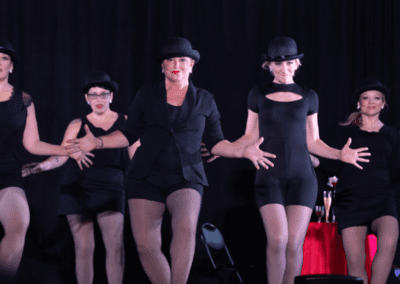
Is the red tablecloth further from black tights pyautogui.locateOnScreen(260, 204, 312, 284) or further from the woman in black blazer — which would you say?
the woman in black blazer

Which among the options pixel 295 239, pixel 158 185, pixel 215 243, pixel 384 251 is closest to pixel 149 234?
pixel 158 185

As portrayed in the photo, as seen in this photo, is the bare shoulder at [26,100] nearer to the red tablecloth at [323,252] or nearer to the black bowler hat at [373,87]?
the red tablecloth at [323,252]

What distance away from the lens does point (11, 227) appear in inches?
131

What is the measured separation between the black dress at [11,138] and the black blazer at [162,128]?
100 centimetres

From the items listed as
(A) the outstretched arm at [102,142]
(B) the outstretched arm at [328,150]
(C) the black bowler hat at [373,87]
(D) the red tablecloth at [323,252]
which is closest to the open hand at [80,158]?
(A) the outstretched arm at [102,142]

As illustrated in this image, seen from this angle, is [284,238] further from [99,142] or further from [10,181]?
[10,181]

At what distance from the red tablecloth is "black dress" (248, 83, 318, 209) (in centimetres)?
101

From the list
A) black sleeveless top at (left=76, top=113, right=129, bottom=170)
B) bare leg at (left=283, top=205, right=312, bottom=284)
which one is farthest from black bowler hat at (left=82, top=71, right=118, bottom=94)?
bare leg at (left=283, top=205, right=312, bottom=284)

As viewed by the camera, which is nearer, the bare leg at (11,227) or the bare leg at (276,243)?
the bare leg at (276,243)

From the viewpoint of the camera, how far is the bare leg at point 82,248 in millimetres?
3887

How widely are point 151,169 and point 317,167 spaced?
2.09 m

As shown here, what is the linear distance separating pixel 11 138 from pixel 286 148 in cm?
212

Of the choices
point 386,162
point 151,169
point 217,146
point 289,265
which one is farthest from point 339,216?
point 151,169

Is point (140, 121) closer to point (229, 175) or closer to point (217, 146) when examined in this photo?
point (217, 146)
